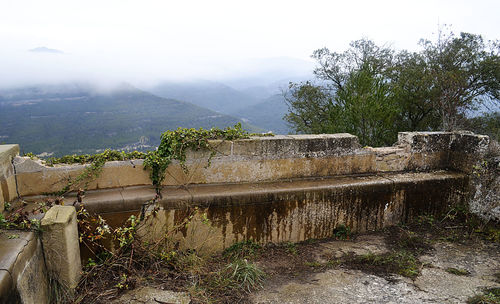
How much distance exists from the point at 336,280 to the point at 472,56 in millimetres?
15412

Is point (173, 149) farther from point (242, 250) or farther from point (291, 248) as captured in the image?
point (291, 248)

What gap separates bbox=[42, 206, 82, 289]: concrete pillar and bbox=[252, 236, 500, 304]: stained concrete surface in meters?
1.68

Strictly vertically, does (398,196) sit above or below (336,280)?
above

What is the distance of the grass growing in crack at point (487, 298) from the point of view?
294 centimetres

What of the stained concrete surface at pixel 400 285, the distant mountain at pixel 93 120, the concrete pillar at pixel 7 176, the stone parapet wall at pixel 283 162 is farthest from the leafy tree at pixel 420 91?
the distant mountain at pixel 93 120

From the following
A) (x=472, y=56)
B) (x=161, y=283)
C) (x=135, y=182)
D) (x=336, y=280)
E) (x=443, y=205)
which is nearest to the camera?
(x=161, y=283)

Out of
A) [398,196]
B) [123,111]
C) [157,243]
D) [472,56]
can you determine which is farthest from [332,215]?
[123,111]

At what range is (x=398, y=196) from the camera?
466cm

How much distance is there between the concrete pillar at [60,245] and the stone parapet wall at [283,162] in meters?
1.01

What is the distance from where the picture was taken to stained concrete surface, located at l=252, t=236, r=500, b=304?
3074 millimetres

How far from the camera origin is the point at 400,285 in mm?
3303

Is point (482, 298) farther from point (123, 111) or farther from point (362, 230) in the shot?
point (123, 111)

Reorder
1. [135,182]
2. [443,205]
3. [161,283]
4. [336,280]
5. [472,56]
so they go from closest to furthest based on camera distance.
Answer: [161,283]
[336,280]
[135,182]
[443,205]
[472,56]

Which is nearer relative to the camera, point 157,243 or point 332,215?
point 157,243
